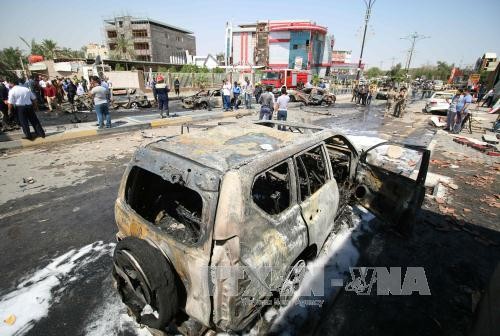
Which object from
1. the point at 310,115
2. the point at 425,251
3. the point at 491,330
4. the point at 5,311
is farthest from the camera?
the point at 310,115

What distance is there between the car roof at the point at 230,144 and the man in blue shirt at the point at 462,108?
12.3 m

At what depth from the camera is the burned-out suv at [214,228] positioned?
1899 mm

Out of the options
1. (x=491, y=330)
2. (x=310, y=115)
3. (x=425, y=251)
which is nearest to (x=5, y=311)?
(x=491, y=330)

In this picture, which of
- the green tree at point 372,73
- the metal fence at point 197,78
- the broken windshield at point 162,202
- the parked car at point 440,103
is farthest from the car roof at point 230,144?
the green tree at point 372,73

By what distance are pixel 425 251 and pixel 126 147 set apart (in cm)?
832

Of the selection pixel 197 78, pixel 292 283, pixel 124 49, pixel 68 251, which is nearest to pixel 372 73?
pixel 124 49

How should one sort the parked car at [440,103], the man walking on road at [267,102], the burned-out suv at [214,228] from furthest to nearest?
the parked car at [440,103] → the man walking on road at [267,102] → the burned-out suv at [214,228]

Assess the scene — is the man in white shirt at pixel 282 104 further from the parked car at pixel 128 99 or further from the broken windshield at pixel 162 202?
the parked car at pixel 128 99

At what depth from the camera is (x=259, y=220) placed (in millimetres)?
2080

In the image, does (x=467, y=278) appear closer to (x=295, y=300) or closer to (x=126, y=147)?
(x=295, y=300)

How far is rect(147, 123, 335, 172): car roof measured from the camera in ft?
7.17

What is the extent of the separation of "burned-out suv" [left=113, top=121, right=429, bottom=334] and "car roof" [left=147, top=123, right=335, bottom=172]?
0.01 metres

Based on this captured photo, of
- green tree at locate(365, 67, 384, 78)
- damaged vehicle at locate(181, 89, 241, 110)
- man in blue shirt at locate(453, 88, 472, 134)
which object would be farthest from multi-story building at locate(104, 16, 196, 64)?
green tree at locate(365, 67, 384, 78)

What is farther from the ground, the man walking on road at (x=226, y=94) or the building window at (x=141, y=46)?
the building window at (x=141, y=46)
